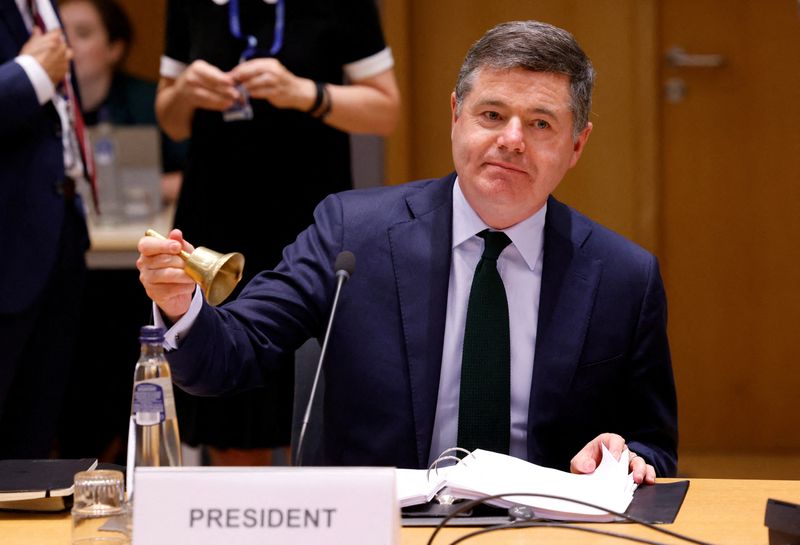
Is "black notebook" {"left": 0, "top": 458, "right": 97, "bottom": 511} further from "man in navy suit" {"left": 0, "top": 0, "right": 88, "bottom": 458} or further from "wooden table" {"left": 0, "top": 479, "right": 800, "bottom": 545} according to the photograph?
"man in navy suit" {"left": 0, "top": 0, "right": 88, "bottom": 458}

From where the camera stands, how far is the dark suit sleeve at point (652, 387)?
2291mm

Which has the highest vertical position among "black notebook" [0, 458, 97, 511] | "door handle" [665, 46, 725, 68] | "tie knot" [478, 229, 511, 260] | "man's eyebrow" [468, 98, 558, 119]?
"man's eyebrow" [468, 98, 558, 119]

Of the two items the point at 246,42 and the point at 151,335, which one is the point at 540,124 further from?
the point at 246,42

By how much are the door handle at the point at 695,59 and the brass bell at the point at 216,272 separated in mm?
3669

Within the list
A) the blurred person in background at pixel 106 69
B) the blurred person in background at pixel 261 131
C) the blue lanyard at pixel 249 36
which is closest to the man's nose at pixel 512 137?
the blurred person in background at pixel 261 131

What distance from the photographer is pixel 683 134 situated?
5.14 meters

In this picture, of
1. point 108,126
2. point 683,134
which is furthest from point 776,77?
point 108,126

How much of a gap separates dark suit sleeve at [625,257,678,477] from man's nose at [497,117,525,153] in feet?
1.26

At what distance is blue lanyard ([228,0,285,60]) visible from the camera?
3.27 m

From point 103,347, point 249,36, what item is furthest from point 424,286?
point 103,347

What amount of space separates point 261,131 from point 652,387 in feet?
4.76

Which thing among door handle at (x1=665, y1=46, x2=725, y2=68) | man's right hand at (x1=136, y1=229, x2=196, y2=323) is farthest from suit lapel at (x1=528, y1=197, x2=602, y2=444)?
door handle at (x1=665, y1=46, x2=725, y2=68)

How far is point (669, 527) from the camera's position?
176cm

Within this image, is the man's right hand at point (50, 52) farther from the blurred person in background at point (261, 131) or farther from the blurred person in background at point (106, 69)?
the blurred person in background at point (106, 69)
